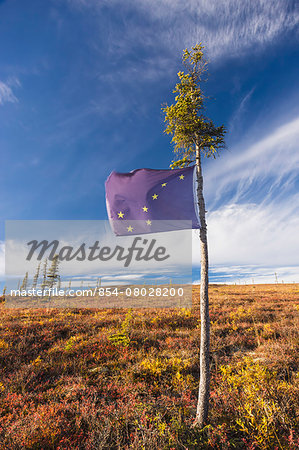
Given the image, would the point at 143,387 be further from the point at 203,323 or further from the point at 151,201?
the point at 151,201

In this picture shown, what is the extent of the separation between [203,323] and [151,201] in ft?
11.9

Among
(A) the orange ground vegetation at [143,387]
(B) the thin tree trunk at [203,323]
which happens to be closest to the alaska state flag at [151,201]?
(B) the thin tree trunk at [203,323]

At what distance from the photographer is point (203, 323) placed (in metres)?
4.71

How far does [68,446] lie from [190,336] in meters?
7.52

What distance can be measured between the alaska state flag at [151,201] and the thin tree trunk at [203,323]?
0.29 meters

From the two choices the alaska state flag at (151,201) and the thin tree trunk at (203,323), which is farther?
the alaska state flag at (151,201)

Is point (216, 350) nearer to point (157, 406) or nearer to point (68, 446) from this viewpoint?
point (157, 406)

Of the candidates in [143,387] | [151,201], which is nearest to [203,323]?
[143,387]

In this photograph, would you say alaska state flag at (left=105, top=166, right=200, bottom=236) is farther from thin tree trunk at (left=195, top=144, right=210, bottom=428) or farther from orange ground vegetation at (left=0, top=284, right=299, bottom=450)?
orange ground vegetation at (left=0, top=284, right=299, bottom=450)

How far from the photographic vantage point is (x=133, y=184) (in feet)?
20.8

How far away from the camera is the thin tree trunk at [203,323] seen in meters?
4.44

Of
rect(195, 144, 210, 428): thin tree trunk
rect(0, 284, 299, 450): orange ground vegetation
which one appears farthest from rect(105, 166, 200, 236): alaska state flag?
rect(0, 284, 299, 450): orange ground vegetation

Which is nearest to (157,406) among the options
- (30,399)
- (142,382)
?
(142,382)

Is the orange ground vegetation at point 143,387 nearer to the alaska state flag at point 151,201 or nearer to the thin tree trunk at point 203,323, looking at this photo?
the thin tree trunk at point 203,323
